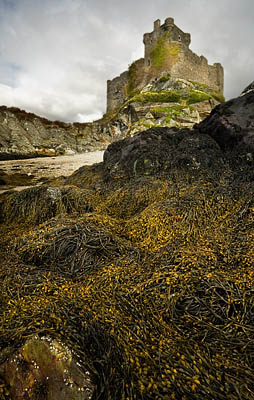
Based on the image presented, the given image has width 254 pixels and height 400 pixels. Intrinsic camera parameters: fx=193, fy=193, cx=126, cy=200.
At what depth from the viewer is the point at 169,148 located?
4027 millimetres

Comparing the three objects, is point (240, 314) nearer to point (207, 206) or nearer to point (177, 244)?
point (177, 244)

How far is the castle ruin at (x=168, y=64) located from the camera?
2378cm

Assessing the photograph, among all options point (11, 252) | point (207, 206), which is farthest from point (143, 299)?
point (207, 206)

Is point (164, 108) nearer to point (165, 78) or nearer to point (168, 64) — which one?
point (165, 78)

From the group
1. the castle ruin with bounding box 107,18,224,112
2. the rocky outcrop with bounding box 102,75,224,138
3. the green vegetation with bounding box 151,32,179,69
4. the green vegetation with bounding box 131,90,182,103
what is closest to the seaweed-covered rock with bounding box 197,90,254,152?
the rocky outcrop with bounding box 102,75,224,138

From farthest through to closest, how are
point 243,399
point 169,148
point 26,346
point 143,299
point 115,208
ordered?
1. point 169,148
2. point 115,208
3. point 143,299
4. point 26,346
5. point 243,399

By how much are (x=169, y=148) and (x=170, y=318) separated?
3.39 metres

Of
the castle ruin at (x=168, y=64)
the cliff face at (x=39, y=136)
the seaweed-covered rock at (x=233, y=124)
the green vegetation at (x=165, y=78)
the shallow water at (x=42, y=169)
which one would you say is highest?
the castle ruin at (x=168, y=64)

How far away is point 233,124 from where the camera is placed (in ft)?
11.9

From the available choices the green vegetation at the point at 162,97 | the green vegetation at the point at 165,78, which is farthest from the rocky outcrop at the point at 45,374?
the green vegetation at the point at 165,78

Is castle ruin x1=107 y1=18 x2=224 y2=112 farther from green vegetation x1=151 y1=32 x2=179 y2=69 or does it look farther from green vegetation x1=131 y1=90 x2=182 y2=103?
green vegetation x1=131 y1=90 x2=182 y2=103

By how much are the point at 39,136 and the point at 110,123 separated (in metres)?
8.96

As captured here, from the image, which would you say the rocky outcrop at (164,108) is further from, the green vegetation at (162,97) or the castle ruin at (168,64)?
the castle ruin at (168,64)

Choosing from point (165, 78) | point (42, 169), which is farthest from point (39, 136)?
point (165, 78)
